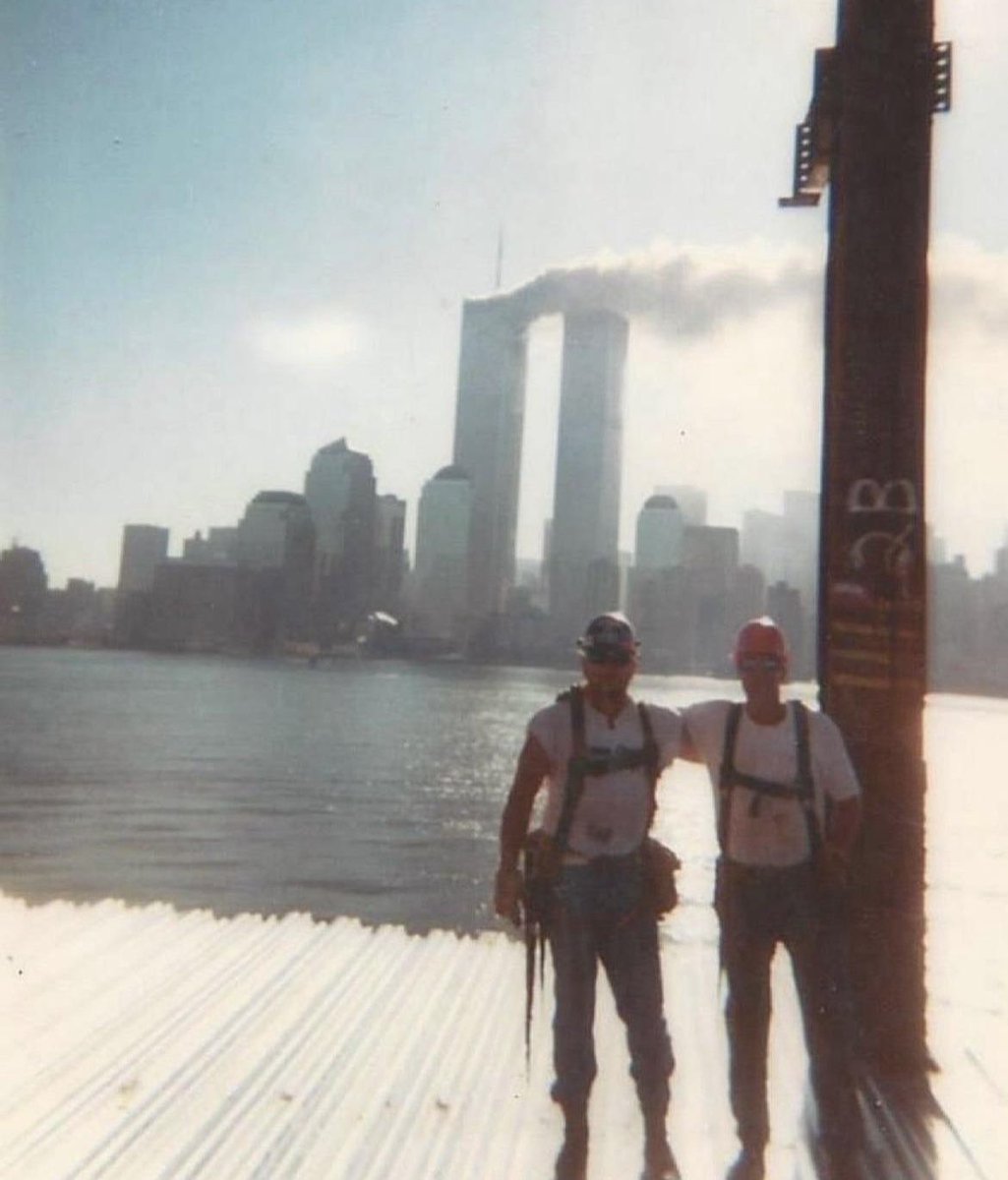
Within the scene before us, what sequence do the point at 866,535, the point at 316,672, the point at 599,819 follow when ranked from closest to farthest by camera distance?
the point at 599,819
the point at 866,535
the point at 316,672

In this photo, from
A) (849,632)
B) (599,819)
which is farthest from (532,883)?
(849,632)

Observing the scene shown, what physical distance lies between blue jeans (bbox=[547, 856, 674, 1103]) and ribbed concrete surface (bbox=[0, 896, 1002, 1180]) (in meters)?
0.61

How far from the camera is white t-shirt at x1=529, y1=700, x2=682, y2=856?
4305 millimetres

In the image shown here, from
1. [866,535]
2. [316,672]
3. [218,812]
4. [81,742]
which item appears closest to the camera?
[866,535]

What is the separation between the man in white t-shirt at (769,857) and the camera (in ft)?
14.7

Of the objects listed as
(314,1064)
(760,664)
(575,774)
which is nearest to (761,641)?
(760,664)

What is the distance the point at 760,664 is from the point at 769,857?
0.85 m

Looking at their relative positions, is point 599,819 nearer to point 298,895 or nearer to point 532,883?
point 532,883

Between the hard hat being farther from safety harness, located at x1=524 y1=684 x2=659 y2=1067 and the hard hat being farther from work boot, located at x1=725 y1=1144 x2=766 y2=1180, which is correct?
work boot, located at x1=725 y1=1144 x2=766 y2=1180

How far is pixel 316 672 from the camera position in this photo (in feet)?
632

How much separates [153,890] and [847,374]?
24835 millimetres

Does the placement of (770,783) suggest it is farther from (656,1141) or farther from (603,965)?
(656,1141)

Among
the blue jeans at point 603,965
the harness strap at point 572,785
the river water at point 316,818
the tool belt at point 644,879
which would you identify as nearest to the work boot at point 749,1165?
the blue jeans at point 603,965

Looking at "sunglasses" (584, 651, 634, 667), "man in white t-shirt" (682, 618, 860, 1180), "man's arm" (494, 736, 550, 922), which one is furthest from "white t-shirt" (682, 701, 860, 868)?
"man's arm" (494, 736, 550, 922)
